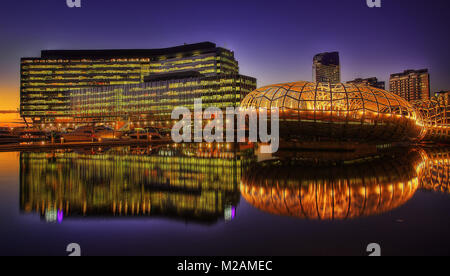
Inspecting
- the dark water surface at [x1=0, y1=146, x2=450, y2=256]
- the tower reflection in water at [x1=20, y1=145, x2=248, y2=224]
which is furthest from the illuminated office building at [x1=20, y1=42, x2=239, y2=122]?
the dark water surface at [x1=0, y1=146, x2=450, y2=256]

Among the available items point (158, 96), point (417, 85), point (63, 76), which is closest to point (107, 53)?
point (63, 76)

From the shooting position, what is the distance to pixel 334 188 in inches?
416

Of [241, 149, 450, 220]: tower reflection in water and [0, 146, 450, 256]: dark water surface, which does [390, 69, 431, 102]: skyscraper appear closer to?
[241, 149, 450, 220]: tower reflection in water

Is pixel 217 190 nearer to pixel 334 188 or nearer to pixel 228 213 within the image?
pixel 228 213

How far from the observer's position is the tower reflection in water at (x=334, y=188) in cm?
830

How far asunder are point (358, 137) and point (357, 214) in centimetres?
1981

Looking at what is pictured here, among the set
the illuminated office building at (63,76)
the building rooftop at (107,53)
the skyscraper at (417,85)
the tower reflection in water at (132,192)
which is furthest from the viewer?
the skyscraper at (417,85)

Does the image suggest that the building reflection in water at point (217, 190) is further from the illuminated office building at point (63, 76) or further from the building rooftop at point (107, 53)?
the building rooftop at point (107, 53)

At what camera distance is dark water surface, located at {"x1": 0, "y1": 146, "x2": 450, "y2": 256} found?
5934 mm

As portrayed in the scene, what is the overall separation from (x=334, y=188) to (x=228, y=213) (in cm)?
435

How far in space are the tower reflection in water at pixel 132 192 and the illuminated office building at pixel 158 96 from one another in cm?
8820

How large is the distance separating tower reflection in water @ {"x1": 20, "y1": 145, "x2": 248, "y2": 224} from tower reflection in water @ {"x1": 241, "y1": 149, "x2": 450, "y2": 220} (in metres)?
1.05

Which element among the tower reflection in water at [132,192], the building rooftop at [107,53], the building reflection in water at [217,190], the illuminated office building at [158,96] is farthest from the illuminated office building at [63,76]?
the building reflection in water at [217,190]

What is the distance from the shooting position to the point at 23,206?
9.13 m
